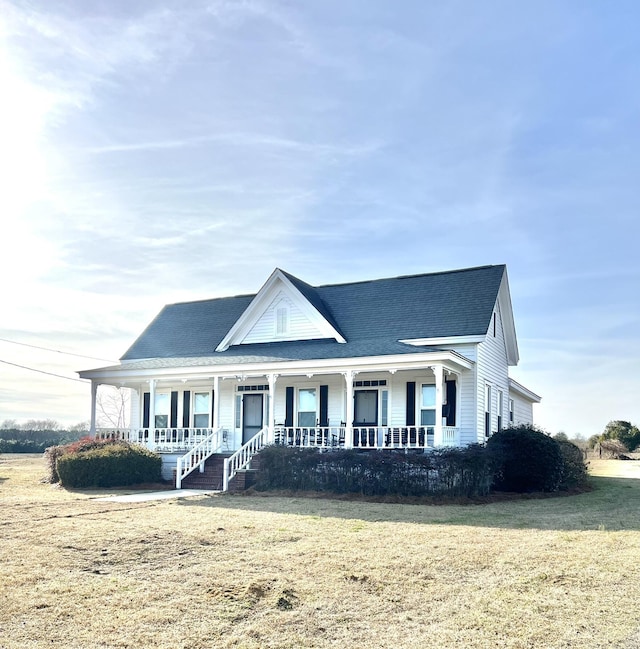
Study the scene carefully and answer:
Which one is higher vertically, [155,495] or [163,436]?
[163,436]

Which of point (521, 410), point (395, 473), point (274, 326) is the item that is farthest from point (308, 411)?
point (521, 410)

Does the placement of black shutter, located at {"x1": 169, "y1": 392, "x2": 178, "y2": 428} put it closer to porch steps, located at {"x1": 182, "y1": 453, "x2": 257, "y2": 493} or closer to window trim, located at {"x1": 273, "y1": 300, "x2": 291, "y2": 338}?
porch steps, located at {"x1": 182, "y1": 453, "x2": 257, "y2": 493}

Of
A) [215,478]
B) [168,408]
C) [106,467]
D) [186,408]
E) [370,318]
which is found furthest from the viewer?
[168,408]

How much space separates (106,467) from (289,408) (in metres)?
6.84


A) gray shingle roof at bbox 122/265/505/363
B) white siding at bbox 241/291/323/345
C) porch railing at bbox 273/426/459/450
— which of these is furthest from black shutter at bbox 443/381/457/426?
white siding at bbox 241/291/323/345

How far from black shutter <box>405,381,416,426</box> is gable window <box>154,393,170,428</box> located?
1027 cm

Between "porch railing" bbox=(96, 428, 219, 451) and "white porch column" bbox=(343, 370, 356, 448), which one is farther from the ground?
"white porch column" bbox=(343, 370, 356, 448)

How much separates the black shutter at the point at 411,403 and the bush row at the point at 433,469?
2.81 meters

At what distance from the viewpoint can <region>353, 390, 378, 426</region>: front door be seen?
75.4 ft

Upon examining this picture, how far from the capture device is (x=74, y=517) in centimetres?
1333

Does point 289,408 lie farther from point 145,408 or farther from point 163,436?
point 145,408

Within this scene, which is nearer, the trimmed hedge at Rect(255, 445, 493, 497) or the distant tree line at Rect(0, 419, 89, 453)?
the trimmed hedge at Rect(255, 445, 493, 497)

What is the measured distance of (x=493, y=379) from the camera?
24.8 m

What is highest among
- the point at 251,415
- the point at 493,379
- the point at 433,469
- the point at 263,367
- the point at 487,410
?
the point at 263,367
